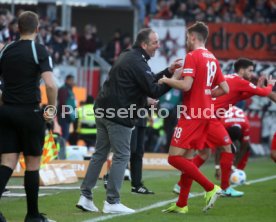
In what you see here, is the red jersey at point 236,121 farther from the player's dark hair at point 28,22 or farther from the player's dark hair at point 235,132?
the player's dark hair at point 28,22

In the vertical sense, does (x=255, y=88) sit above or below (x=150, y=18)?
above

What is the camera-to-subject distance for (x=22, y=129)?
9359 millimetres

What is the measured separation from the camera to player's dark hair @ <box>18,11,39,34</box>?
9.34m

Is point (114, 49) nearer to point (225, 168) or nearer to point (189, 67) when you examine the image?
point (225, 168)

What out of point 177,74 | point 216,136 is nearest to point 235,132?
point 216,136

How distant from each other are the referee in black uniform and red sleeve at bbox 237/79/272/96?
4.02 m

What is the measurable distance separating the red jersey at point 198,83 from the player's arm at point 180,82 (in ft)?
0.24

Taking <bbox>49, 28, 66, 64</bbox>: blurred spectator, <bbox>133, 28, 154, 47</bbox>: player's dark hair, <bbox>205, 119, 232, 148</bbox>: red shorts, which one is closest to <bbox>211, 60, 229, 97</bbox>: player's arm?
<bbox>133, 28, 154, 47</bbox>: player's dark hair

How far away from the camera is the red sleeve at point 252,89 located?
12490 mm

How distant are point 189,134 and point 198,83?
0.61 metres

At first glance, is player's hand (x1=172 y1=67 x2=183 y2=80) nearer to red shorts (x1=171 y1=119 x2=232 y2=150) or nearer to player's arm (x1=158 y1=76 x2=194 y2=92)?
player's arm (x1=158 y1=76 x2=194 y2=92)

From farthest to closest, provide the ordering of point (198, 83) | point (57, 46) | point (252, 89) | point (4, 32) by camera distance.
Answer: point (57, 46) < point (4, 32) < point (252, 89) < point (198, 83)

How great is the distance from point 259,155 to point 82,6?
10794 millimetres

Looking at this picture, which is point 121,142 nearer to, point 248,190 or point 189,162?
point 189,162
